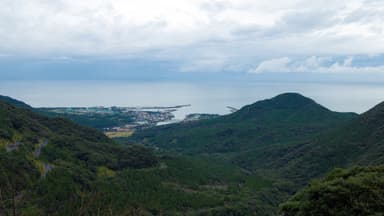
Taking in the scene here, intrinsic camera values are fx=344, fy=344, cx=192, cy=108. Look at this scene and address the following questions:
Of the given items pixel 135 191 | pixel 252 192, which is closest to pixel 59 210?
pixel 135 191

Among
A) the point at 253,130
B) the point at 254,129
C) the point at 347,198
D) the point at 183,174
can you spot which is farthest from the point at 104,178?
the point at 254,129

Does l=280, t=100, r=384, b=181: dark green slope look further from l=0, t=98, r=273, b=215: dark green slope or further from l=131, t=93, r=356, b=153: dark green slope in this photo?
l=131, t=93, r=356, b=153: dark green slope

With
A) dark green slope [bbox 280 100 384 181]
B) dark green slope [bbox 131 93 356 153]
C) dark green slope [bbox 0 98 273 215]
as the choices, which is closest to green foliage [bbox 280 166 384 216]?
dark green slope [bbox 0 98 273 215]

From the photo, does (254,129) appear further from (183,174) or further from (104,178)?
(104,178)

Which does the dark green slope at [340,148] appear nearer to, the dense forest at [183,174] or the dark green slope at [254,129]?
the dense forest at [183,174]

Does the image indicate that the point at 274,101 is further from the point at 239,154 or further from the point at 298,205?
the point at 298,205

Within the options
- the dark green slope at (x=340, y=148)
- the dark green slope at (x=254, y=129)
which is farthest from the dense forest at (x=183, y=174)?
the dark green slope at (x=254, y=129)
